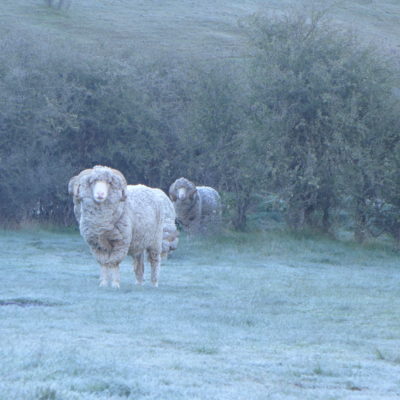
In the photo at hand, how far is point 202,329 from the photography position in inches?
379

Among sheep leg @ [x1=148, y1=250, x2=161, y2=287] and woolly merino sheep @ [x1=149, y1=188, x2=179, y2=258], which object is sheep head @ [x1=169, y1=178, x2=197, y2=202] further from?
sheep leg @ [x1=148, y1=250, x2=161, y2=287]

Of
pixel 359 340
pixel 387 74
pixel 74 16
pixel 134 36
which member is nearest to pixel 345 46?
pixel 387 74

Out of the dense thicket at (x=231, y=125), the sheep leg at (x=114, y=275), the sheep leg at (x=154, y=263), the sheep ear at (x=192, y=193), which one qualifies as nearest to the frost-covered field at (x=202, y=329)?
the sheep leg at (x=114, y=275)

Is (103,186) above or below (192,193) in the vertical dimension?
above

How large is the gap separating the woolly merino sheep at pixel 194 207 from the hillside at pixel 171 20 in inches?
725

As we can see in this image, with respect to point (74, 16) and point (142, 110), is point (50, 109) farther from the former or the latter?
point (74, 16)

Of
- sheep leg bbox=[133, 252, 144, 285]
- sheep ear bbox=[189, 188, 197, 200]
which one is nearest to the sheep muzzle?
sheep leg bbox=[133, 252, 144, 285]

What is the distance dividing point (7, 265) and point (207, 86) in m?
10.4

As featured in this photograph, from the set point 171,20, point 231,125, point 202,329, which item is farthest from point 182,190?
point 171,20

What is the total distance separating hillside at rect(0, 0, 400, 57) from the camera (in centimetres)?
4575

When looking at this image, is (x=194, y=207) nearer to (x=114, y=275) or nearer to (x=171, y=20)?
(x=114, y=275)

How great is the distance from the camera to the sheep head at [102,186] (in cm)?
1233

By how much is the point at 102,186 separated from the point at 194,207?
1033 centimetres

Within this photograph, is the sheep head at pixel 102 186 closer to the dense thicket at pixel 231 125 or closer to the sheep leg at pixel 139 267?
the sheep leg at pixel 139 267
